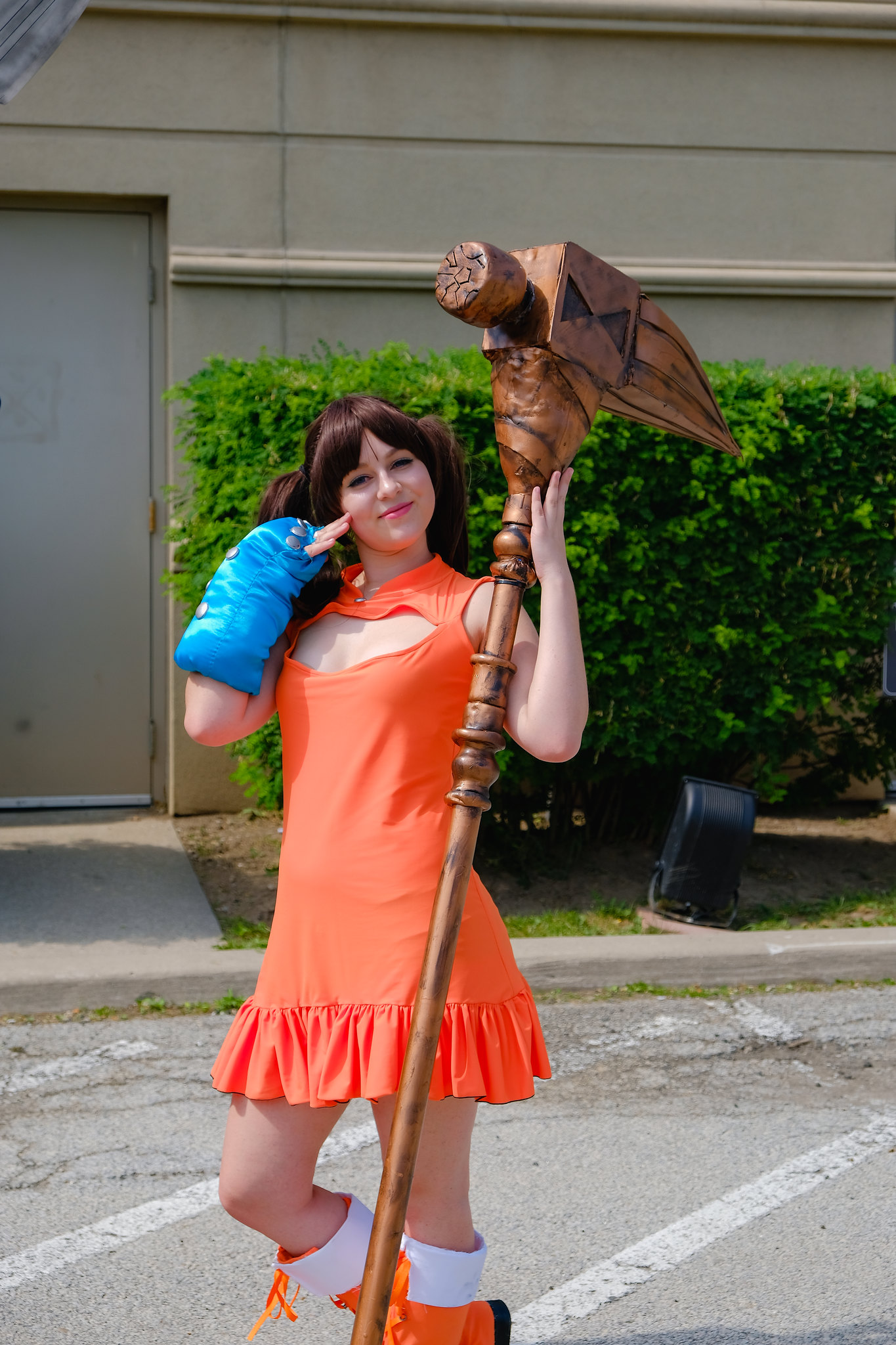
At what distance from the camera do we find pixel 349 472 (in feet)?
7.07

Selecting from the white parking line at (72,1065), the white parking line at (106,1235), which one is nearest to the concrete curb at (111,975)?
the white parking line at (72,1065)

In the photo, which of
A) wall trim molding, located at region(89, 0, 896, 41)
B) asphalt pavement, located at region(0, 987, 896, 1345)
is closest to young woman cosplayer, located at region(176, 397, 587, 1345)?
asphalt pavement, located at region(0, 987, 896, 1345)

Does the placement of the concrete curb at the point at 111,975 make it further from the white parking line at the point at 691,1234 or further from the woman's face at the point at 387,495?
the woman's face at the point at 387,495

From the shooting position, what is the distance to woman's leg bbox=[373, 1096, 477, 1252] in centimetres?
206

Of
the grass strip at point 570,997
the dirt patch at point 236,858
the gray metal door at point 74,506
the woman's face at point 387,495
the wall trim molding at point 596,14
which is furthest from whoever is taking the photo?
the gray metal door at point 74,506

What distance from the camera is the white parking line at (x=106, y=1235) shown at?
2.82 metres

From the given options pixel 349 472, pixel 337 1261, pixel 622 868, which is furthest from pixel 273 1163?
pixel 622 868

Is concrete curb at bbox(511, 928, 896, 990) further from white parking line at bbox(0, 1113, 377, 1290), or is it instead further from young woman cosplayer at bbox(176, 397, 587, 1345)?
young woman cosplayer at bbox(176, 397, 587, 1345)

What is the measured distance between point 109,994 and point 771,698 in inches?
119

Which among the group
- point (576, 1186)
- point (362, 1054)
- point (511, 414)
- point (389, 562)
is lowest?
point (576, 1186)

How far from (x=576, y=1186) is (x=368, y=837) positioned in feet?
5.60

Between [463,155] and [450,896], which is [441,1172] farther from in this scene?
[463,155]

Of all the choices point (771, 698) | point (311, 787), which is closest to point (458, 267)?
point (311, 787)

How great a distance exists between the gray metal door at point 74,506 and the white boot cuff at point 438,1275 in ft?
17.6
